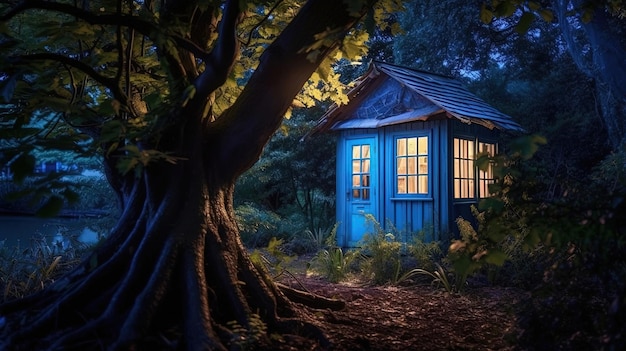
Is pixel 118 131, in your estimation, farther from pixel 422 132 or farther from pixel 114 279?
pixel 422 132

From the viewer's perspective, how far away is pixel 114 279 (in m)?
4.21

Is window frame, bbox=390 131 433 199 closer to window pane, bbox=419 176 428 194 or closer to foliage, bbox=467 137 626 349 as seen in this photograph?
window pane, bbox=419 176 428 194

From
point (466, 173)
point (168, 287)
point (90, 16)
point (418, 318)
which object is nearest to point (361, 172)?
point (466, 173)

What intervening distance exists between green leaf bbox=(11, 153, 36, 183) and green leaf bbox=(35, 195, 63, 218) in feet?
0.51

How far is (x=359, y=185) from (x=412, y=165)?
135 cm

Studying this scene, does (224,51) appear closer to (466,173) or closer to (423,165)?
(423,165)

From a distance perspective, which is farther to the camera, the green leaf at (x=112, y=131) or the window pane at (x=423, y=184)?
the window pane at (x=423, y=184)

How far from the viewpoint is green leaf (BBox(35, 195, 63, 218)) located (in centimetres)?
222

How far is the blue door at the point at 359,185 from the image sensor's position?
37.0 feet

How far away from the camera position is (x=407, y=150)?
10867 mm

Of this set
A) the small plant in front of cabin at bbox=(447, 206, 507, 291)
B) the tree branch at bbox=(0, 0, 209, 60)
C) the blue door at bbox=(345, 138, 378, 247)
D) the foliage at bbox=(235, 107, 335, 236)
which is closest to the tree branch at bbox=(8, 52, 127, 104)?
the tree branch at bbox=(0, 0, 209, 60)

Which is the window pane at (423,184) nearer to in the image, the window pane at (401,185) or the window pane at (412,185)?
the window pane at (412,185)

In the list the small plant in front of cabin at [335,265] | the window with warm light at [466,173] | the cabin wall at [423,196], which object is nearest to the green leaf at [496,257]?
the small plant in front of cabin at [335,265]

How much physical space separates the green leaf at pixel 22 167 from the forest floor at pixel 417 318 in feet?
7.49
